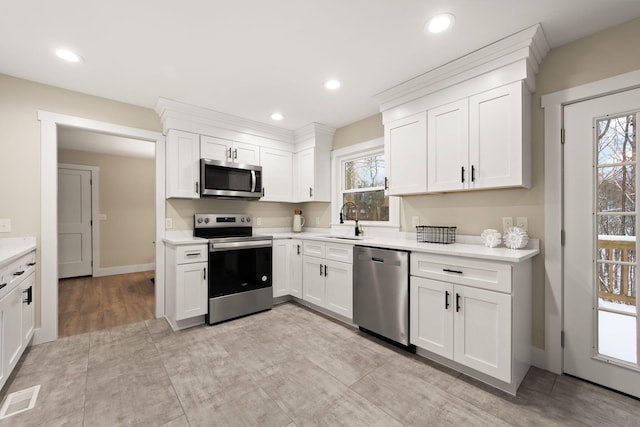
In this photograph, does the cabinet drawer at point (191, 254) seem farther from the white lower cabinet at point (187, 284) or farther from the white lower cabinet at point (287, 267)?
the white lower cabinet at point (287, 267)

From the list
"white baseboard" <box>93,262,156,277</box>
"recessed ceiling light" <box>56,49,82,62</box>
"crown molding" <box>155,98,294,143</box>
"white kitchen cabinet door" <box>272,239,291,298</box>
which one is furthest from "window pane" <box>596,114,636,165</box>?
"white baseboard" <box>93,262,156,277</box>

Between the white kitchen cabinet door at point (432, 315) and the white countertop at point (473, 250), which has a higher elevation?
the white countertop at point (473, 250)

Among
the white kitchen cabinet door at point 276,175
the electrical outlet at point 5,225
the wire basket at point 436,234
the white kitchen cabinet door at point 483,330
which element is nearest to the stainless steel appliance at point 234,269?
the white kitchen cabinet door at point 276,175

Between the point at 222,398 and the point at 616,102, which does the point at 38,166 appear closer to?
the point at 222,398

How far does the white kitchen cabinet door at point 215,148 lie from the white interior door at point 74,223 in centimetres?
371

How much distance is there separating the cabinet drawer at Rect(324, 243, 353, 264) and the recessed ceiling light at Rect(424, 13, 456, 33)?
1907mm

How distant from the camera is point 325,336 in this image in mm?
2709

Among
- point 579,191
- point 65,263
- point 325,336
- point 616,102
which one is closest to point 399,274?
point 325,336

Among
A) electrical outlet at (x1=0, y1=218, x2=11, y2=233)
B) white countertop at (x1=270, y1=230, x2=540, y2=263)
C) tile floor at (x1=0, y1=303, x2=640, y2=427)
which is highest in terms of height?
electrical outlet at (x1=0, y1=218, x2=11, y2=233)

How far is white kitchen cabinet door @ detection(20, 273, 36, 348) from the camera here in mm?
2168

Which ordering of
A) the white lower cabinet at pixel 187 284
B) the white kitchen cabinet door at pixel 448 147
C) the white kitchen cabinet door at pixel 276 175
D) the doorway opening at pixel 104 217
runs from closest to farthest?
the white kitchen cabinet door at pixel 448 147
the white lower cabinet at pixel 187 284
the white kitchen cabinet door at pixel 276 175
the doorway opening at pixel 104 217

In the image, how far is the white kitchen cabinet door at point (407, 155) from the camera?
8.47 feet

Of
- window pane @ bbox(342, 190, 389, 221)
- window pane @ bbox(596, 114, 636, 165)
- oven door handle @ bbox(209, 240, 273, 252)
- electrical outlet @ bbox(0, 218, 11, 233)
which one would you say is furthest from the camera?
window pane @ bbox(342, 190, 389, 221)

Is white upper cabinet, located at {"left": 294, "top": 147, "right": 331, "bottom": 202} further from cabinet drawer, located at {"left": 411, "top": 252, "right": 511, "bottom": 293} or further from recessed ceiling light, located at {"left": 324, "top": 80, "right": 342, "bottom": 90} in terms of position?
cabinet drawer, located at {"left": 411, "top": 252, "right": 511, "bottom": 293}
